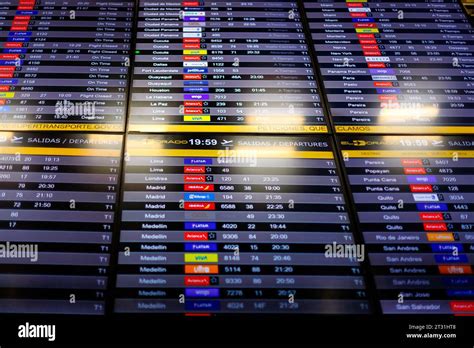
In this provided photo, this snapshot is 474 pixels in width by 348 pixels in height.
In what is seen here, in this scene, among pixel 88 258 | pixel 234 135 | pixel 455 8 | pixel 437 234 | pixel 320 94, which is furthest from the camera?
pixel 455 8

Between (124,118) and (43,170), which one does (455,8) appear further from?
(43,170)

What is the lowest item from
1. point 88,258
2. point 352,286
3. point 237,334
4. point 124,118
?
point 237,334

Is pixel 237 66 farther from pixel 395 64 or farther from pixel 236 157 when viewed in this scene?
pixel 395 64

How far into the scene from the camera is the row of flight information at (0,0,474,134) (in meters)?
3.11

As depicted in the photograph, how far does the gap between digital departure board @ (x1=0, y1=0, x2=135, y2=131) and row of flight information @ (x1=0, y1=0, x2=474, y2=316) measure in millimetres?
15

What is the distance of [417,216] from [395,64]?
1468mm

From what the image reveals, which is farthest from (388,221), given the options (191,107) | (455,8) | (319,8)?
(455,8)

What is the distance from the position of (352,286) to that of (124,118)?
2051 mm

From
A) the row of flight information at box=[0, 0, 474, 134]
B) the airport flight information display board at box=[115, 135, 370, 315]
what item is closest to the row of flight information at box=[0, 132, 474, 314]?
the airport flight information display board at box=[115, 135, 370, 315]

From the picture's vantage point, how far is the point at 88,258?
2.48 m

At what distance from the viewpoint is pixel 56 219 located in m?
2.62

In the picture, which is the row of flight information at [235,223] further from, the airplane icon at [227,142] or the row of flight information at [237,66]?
the row of flight information at [237,66]

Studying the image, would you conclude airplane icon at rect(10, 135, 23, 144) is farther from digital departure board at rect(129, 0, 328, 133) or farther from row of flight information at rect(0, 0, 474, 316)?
digital departure board at rect(129, 0, 328, 133)

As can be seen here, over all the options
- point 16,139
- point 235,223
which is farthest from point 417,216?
point 16,139
